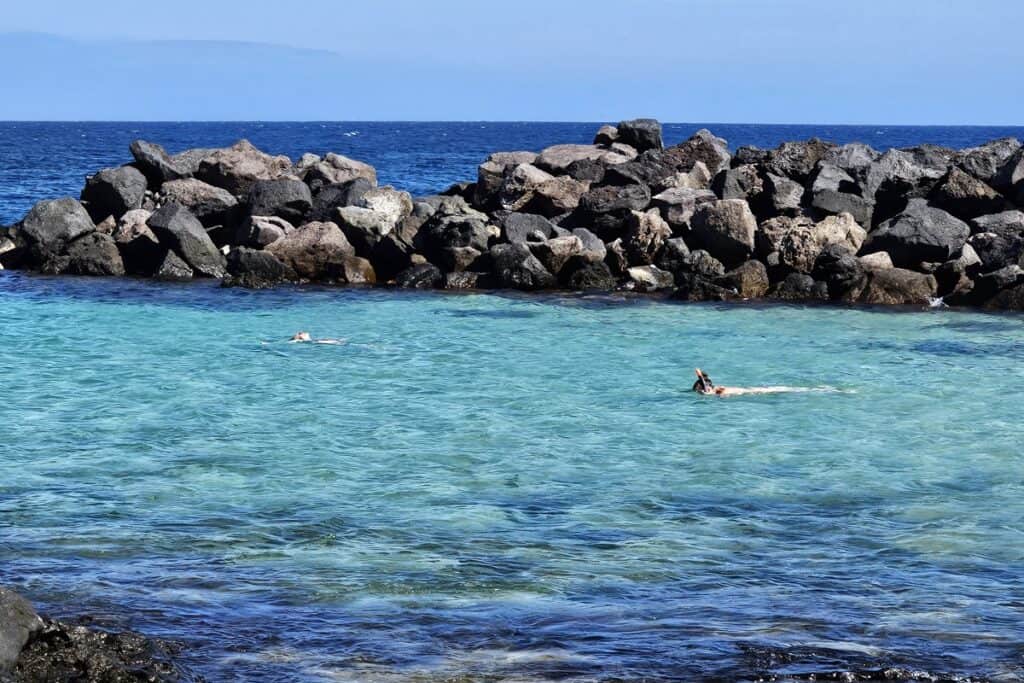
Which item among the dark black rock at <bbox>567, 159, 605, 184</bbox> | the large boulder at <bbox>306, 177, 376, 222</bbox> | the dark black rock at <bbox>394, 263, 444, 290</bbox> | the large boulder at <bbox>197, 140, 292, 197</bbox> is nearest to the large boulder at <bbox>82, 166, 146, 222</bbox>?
the large boulder at <bbox>197, 140, 292, 197</bbox>

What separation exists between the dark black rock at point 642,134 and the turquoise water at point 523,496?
1427 centimetres

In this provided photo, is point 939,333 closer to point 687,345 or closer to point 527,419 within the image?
point 687,345

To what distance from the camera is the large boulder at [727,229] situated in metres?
28.1

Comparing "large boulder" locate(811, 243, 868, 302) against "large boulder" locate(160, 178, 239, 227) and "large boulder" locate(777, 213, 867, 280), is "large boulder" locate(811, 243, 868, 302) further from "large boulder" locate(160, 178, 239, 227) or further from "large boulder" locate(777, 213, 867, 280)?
"large boulder" locate(160, 178, 239, 227)

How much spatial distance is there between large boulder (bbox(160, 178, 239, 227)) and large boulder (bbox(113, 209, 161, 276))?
111 centimetres

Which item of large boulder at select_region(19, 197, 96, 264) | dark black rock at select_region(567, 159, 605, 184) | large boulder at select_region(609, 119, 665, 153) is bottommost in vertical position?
large boulder at select_region(19, 197, 96, 264)

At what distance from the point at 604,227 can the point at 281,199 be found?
754cm

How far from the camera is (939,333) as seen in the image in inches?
929

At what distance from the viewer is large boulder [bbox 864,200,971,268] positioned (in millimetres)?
27391

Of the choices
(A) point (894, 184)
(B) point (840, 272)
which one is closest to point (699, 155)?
(A) point (894, 184)

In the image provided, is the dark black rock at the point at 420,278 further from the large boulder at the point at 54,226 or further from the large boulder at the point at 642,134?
the large boulder at the point at 642,134

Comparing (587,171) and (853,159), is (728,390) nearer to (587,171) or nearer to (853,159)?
(853,159)

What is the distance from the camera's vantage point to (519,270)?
28641 millimetres

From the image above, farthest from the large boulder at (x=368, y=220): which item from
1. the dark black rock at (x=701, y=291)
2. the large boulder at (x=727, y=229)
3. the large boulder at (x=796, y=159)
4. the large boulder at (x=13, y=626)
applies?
the large boulder at (x=13, y=626)
